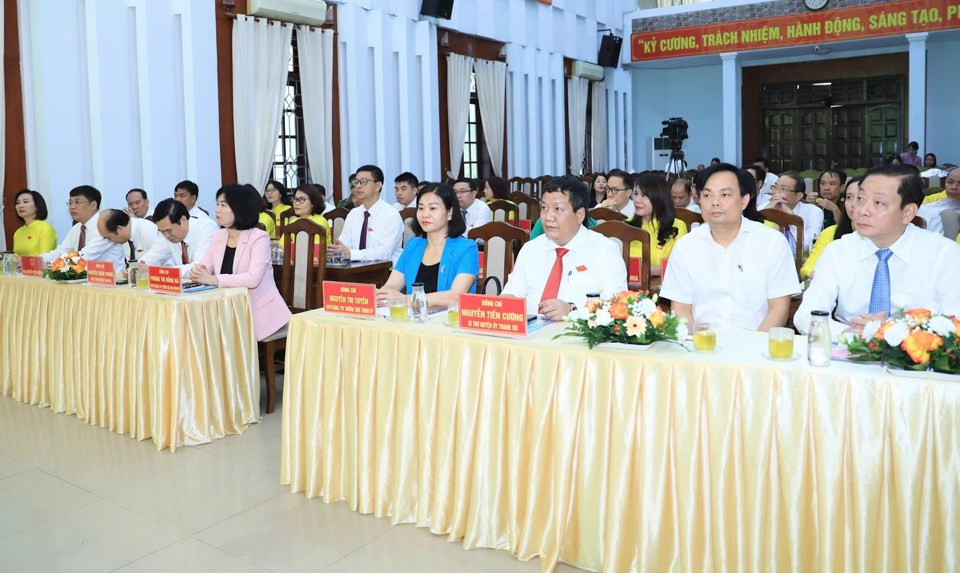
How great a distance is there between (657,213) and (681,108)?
12.0m

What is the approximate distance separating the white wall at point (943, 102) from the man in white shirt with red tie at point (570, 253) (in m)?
12.8

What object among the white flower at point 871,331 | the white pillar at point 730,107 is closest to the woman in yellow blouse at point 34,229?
the white flower at point 871,331

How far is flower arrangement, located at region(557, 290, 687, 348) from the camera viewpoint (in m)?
1.94

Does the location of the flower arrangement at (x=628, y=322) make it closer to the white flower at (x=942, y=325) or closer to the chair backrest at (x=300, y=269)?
the white flower at (x=942, y=325)

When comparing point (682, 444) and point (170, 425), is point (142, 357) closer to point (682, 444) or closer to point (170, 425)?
point (170, 425)

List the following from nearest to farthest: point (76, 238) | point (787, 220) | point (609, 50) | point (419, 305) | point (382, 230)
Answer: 1. point (419, 305)
2. point (787, 220)
3. point (76, 238)
4. point (382, 230)
5. point (609, 50)

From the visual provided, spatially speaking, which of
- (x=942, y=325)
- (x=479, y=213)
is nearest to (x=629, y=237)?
(x=942, y=325)

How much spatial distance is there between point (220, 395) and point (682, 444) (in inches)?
84.3

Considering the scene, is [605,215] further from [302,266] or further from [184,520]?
[184,520]

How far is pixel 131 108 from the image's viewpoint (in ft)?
21.0

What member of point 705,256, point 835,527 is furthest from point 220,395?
point 835,527

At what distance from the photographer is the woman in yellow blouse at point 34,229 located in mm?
4949

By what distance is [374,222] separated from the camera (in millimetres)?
5191

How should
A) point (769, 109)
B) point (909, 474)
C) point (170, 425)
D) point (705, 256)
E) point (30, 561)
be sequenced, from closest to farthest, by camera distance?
1. point (909, 474)
2. point (30, 561)
3. point (705, 256)
4. point (170, 425)
5. point (769, 109)
